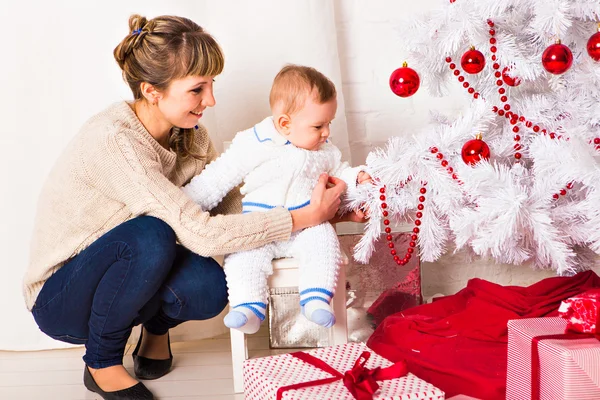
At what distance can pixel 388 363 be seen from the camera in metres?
1.53

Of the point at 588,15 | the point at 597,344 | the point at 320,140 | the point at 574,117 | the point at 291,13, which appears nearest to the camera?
the point at 597,344

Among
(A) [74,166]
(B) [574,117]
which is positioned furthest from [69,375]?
(B) [574,117]

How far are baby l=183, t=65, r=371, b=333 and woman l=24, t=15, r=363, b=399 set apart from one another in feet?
0.17

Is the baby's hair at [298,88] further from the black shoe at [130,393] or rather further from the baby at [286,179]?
the black shoe at [130,393]

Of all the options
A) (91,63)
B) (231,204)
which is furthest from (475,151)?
(91,63)

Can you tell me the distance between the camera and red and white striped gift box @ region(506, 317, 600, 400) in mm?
1365

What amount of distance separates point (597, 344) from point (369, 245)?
0.63m

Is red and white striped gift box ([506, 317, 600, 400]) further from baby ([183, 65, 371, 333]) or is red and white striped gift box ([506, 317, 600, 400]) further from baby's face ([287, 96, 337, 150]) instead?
baby's face ([287, 96, 337, 150])

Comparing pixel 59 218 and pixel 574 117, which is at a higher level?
pixel 574 117

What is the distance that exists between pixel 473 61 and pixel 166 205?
2.56ft

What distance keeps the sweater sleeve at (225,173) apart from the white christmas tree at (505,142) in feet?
0.92

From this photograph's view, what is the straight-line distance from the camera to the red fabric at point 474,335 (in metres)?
1.73

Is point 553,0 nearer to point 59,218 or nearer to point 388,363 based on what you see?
point 388,363

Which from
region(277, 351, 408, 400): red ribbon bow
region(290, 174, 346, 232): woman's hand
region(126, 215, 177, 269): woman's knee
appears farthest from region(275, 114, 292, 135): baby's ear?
region(277, 351, 408, 400): red ribbon bow
